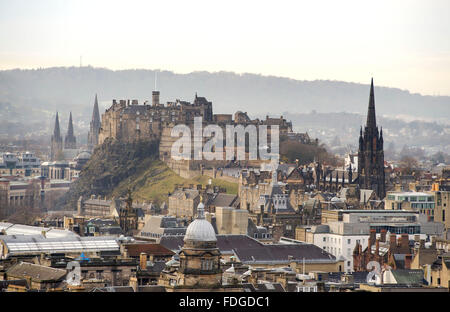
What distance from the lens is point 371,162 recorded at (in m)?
105

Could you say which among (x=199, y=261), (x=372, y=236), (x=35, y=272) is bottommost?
(x=35, y=272)

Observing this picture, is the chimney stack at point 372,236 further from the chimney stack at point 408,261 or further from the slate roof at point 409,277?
the slate roof at point 409,277

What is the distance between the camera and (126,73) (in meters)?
191

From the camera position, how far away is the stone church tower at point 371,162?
103 metres

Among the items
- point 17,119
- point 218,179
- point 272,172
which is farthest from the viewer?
point 17,119

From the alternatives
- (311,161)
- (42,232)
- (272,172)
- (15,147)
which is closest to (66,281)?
(42,232)

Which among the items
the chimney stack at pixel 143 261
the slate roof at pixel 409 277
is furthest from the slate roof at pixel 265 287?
the chimney stack at pixel 143 261

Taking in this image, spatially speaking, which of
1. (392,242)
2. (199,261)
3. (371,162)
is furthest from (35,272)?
(371,162)

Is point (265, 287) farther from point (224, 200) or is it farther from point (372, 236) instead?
point (224, 200)

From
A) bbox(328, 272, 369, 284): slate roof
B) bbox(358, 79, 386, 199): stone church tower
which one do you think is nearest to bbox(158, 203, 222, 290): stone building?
bbox(328, 272, 369, 284): slate roof

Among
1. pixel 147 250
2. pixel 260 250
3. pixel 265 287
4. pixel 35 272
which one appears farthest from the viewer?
pixel 260 250

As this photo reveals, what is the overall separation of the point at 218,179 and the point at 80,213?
11849 mm

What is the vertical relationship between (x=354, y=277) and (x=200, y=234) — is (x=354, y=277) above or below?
below

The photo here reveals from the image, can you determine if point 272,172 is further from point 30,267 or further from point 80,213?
point 30,267
